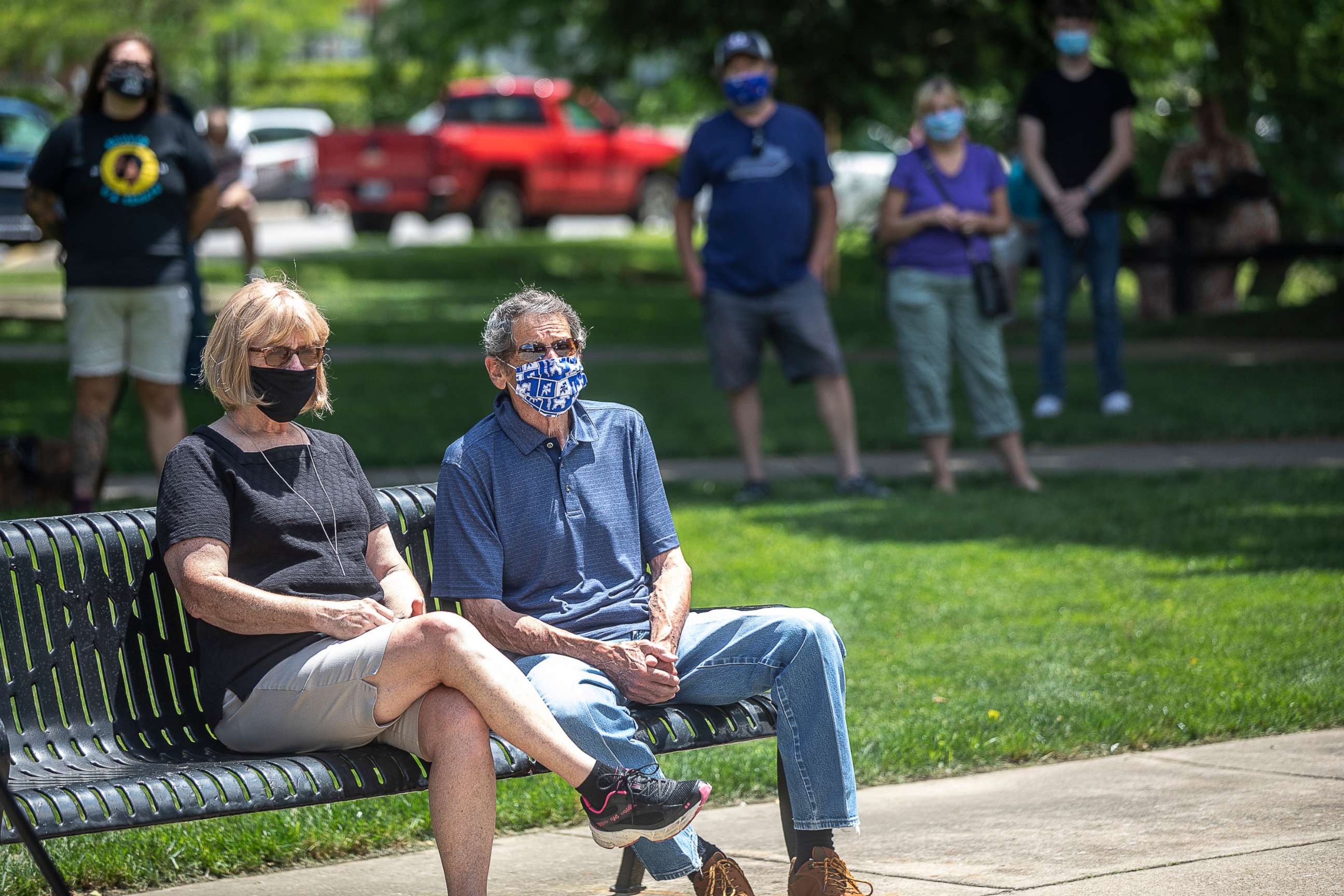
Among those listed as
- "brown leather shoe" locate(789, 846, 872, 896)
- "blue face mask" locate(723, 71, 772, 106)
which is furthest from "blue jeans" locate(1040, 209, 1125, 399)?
"brown leather shoe" locate(789, 846, 872, 896)

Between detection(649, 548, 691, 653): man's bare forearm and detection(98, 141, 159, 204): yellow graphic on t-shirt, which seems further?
detection(98, 141, 159, 204): yellow graphic on t-shirt

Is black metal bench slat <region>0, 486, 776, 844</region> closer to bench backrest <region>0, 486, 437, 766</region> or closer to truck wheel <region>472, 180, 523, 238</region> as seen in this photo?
bench backrest <region>0, 486, 437, 766</region>

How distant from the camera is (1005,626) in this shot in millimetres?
6438

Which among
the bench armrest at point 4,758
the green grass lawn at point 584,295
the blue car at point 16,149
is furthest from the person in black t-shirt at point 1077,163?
the blue car at point 16,149

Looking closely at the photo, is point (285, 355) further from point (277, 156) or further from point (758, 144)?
point (277, 156)

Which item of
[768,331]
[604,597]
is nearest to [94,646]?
[604,597]

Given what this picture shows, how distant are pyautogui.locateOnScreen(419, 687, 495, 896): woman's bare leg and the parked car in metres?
28.3

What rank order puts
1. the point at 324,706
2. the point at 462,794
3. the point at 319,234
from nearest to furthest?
the point at 462,794 < the point at 324,706 < the point at 319,234

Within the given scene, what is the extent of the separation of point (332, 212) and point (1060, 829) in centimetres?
3026

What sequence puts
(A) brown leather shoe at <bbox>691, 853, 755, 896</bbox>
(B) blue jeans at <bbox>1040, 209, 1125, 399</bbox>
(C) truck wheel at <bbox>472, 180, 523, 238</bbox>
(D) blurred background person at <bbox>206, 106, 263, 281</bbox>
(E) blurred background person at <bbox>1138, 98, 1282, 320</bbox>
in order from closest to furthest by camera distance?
1. (A) brown leather shoe at <bbox>691, 853, 755, 896</bbox>
2. (B) blue jeans at <bbox>1040, 209, 1125, 399</bbox>
3. (D) blurred background person at <bbox>206, 106, 263, 281</bbox>
4. (E) blurred background person at <bbox>1138, 98, 1282, 320</bbox>
5. (C) truck wheel at <bbox>472, 180, 523, 238</bbox>

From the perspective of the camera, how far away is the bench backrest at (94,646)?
3893mm

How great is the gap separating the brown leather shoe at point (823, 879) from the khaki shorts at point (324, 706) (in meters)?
0.89

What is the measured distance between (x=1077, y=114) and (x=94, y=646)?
7.71 meters

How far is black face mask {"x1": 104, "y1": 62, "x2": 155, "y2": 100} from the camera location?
23.0ft
